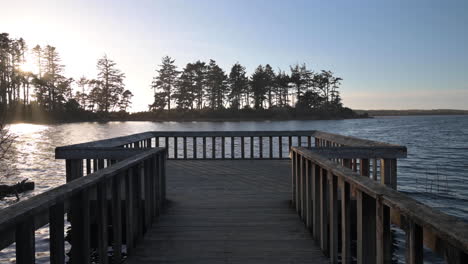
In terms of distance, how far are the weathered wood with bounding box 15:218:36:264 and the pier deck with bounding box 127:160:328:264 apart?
172 centimetres

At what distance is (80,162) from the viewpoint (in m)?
5.47

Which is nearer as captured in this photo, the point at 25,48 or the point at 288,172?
the point at 288,172

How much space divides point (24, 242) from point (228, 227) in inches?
111

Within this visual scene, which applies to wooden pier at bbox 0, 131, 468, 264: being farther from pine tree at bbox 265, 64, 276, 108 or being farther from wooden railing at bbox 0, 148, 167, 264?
pine tree at bbox 265, 64, 276, 108

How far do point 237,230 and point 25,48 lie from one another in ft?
245

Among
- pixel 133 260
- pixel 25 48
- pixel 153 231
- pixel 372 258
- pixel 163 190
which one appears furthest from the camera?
pixel 25 48

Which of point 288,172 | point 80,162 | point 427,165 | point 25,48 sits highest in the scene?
point 25,48

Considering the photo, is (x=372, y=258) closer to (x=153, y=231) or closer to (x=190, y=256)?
(x=190, y=256)

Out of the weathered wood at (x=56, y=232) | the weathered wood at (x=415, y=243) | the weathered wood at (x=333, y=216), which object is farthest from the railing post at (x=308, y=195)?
the weathered wood at (x=56, y=232)

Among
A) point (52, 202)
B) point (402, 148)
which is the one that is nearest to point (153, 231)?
point (52, 202)

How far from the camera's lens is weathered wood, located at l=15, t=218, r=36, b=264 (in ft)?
6.07

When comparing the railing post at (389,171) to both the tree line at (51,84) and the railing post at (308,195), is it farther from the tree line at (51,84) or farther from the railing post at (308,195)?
the tree line at (51,84)

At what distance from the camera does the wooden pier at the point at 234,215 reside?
188 cm

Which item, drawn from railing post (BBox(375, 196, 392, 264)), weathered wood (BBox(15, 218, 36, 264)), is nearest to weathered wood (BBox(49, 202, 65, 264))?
weathered wood (BBox(15, 218, 36, 264))
